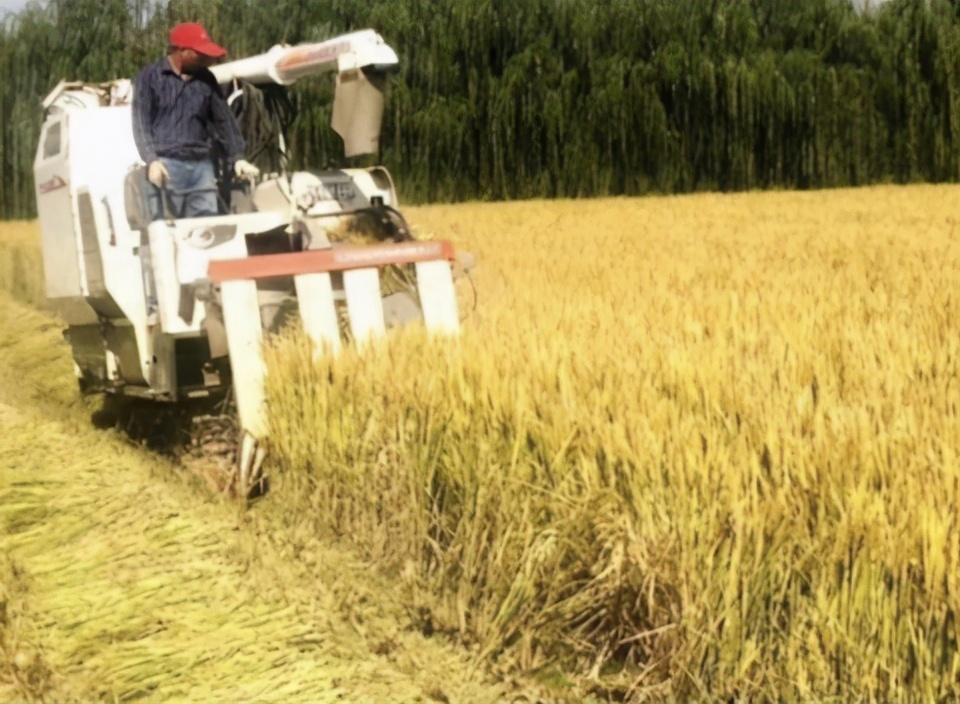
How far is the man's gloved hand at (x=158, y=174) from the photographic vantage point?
5.87 metres

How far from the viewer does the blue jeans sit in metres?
6.10

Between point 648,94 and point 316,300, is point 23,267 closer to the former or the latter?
point 316,300

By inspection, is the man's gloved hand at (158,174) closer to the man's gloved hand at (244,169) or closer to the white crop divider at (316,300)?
the man's gloved hand at (244,169)

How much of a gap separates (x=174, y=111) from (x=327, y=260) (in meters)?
1.32

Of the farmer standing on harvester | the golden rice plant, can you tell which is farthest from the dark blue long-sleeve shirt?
the golden rice plant

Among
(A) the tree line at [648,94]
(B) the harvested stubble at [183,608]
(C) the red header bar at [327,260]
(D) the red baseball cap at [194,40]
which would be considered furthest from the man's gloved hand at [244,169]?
(A) the tree line at [648,94]

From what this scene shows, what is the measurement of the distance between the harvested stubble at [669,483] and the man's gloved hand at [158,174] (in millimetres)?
1088

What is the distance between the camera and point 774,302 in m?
5.99

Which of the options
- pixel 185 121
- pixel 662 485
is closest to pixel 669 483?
pixel 662 485

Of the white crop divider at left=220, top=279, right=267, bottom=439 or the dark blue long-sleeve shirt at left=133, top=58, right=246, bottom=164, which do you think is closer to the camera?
the white crop divider at left=220, top=279, right=267, bottom=439

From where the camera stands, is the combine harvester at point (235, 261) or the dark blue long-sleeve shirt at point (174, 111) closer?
the combine harvester at point (235, 261)

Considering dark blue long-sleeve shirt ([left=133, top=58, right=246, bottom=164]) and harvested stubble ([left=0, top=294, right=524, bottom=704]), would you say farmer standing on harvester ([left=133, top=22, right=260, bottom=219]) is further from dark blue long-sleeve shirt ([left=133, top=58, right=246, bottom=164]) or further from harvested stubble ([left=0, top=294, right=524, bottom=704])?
harvested stubble ([left=0, top=294, right=524, bottom=704])

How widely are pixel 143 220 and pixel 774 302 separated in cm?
295

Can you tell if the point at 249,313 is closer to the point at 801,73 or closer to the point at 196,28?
the point at 196,28
